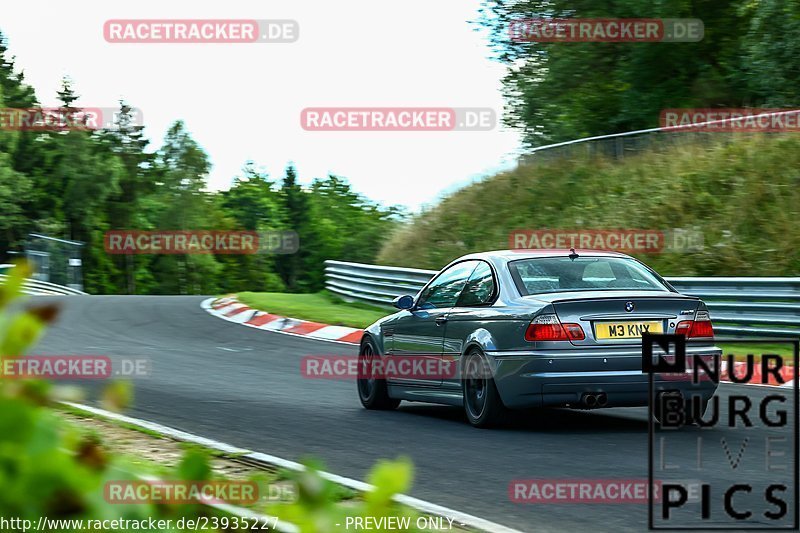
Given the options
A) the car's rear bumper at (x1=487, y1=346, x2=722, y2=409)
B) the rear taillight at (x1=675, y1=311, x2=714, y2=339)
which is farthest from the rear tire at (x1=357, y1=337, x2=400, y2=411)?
the rear taillight at (x1=675, y1=311, x2=714, y2=339)

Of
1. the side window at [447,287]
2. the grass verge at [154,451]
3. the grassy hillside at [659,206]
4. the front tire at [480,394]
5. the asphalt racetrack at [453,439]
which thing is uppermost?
the grassy hillside at [659,206]

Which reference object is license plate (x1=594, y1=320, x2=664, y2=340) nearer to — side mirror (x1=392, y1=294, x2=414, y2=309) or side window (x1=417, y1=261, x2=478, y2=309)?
side window (x1=417, y1=261, x2=478, y2=309)

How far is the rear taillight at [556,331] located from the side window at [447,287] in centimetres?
152

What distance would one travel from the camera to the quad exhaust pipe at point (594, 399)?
8.73 meters

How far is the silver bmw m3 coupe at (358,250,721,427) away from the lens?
8.73 metres

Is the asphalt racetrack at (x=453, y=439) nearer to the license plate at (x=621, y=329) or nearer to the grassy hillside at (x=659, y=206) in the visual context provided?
the license plate at (x=621, y=329)

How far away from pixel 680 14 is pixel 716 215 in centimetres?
1091

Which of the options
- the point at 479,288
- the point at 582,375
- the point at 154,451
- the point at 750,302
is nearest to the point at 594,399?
the point at 582,375

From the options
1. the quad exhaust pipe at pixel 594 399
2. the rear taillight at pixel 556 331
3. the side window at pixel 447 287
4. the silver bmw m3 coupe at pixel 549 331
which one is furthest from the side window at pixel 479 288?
the quad exhaust pipe at pixel 594 399

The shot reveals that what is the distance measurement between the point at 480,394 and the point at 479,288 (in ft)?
3.18

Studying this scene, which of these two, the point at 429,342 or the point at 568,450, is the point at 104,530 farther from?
the point at 429,342

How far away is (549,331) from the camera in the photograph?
8766mm

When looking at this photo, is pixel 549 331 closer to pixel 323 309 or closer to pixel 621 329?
pixel 621 329

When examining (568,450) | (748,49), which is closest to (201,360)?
(568,450)
